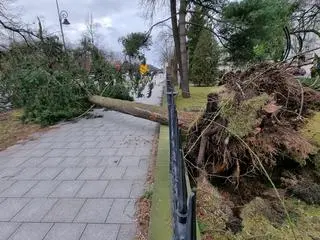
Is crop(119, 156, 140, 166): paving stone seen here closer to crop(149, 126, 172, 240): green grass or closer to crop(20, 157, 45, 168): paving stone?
crop(149, 126, 172, 240): green grass

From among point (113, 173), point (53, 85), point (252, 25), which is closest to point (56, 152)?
point (113, 173)

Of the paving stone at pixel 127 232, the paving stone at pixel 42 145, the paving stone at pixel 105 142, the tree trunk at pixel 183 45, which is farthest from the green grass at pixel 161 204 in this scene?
the tree trunk at pixel 183 45

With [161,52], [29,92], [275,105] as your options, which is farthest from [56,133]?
[161,52]

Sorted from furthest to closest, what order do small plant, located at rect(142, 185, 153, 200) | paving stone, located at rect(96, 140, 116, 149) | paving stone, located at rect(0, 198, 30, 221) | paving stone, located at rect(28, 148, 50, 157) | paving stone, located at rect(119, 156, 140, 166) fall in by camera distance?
paving stone, located at rect(96, 140, 116, 149), paving stone, located at rect(28, 148, 50, 157), paving stone, located at rect(119, 156, 140, 166), small plant, located at rect(142, 185, 153, 200), paving stone, located at rect(0, 198, 30, 221)

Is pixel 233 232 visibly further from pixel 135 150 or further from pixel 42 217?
pixel 135 150

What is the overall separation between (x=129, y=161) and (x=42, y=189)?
4.00 feet

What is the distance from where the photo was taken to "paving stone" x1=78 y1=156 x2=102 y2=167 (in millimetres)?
3944

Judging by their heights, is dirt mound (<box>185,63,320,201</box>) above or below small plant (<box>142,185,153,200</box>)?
above

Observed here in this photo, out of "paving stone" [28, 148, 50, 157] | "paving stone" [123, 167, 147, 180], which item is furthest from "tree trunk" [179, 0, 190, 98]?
"paving stone" [123, 167, 147, 180]

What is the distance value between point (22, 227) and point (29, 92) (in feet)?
17.3

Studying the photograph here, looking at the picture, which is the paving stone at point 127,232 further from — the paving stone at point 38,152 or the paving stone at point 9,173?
the paving stone at point 38,152

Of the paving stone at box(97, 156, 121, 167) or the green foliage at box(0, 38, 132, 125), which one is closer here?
the paving stone at box(97, 156, 121, 167)

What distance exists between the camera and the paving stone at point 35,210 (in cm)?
257

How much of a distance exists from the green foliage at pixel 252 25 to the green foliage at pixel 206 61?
16.8ft
